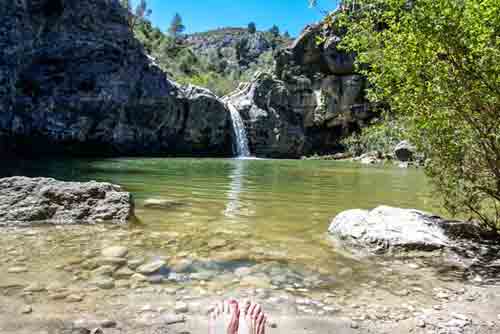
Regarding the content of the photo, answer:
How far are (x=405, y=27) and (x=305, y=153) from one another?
5569 cm

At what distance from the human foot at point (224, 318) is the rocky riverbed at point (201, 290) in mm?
157

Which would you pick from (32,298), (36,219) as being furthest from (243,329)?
→ (36,219)

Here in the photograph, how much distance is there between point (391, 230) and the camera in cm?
599

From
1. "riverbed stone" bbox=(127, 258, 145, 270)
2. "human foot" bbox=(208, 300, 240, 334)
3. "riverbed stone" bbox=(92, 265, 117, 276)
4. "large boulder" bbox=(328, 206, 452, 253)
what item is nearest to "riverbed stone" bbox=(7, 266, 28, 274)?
"riverbed stone" bbox=(92, 265, 117, 276)

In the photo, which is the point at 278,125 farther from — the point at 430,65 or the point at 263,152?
the point at 430,65

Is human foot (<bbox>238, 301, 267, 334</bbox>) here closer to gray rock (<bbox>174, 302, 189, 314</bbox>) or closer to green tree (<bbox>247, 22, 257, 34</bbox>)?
gray rock (<bbox>174, 302, 189, 314</bbox>)

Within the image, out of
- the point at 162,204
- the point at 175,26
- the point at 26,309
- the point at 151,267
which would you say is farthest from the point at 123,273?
the point at 175,26

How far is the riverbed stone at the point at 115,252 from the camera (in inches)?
195

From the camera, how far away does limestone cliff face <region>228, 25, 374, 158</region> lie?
56.4m

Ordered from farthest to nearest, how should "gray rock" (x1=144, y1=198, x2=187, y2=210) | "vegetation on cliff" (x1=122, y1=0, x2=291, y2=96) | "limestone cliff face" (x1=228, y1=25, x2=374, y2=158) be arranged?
"vegetation on cliff" (x1=122, y1=0, x2=291, y2=96) → "limestone cliff face" (x1=228, y1=25, x2=374, y2=158) → "gray rock" (x1=144, y1=198, x2=187, y2=210)

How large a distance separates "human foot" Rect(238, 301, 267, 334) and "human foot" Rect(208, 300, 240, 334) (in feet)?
0.18

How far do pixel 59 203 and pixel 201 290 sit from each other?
4.59m

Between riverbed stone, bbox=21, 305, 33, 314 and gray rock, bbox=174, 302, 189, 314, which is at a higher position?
riverbed stone, bbox=21, 305, 33, 314

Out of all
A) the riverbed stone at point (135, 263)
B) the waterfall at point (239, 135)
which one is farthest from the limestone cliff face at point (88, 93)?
the riverbed stone at point (135, 263)
